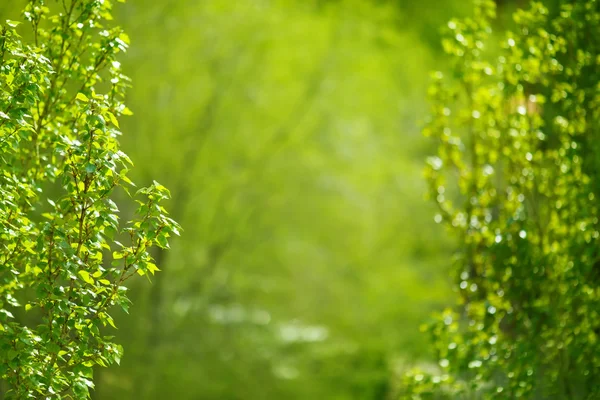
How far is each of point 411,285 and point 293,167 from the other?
136 inches

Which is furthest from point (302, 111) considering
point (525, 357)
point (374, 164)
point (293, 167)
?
point (525, 357)

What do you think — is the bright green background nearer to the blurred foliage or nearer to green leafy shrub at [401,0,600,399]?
the blurred foliage

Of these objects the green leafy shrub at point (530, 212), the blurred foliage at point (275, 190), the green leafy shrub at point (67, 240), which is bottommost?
the green leafy shrub at point (67, 240)

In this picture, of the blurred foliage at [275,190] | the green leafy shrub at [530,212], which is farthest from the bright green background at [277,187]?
the green leafy shrub at [530,212]

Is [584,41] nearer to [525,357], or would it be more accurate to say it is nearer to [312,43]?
[525,357]

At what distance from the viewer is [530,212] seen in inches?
260

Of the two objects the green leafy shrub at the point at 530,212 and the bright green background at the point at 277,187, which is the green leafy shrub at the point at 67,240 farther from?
the bright green background at the point at 277,187

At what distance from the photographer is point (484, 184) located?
6.46 meters

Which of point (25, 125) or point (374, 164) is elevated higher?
point (374, 164)

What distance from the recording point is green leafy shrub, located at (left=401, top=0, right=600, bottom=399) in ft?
18.0

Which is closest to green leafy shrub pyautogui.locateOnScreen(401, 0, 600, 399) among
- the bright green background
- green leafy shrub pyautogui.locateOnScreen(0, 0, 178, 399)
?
green leafy shrub pyautogui.locateOnScreen(0, 0, 178, 399)

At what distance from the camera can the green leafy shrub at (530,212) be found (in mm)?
5480

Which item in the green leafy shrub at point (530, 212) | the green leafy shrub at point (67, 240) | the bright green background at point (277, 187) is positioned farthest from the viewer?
the bright green background at point (277, 187)

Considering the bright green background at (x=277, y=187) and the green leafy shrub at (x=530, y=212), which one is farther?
the bright green background at (x=277, y=187)
